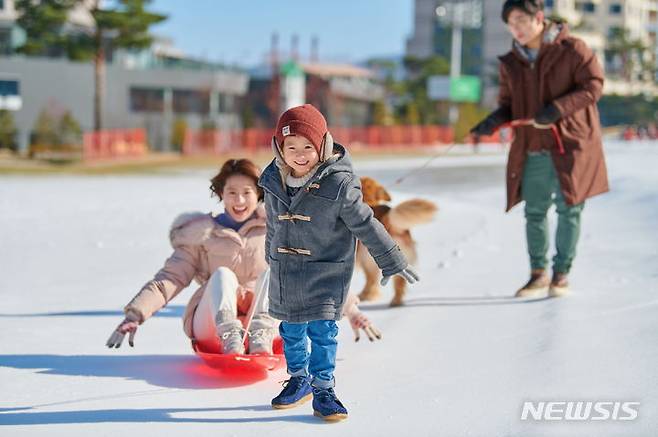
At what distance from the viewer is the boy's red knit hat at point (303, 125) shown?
3.33m

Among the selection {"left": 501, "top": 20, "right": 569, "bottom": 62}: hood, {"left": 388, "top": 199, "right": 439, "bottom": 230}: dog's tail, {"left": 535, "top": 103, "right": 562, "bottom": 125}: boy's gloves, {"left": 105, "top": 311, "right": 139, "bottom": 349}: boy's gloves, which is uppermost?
{"left": 501, "top": 20, "right": 569, "bottom": 62}: hood

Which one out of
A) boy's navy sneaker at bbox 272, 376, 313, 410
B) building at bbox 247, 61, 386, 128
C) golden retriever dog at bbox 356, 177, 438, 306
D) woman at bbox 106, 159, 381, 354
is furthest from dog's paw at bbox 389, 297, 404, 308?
building at bbox 247, 61, 386, 128

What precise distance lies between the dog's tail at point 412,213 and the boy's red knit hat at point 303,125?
2140 mm

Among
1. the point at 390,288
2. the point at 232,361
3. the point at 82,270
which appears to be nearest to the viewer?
the point at 232,361

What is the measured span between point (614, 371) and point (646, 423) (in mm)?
705

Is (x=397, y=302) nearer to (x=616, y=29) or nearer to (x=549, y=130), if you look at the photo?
(x=549, y=130)

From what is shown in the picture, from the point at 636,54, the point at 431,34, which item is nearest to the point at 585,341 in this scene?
the point at 636,54

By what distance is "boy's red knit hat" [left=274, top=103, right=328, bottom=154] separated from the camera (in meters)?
3.33

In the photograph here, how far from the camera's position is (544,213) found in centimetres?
581

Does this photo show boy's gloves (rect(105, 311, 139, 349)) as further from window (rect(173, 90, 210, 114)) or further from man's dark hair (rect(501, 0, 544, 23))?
window (rect(173, 90, 210, 114))

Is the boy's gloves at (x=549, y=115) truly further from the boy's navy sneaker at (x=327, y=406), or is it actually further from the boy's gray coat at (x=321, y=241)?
the boy's navy sneaker at (x=327, y=406)

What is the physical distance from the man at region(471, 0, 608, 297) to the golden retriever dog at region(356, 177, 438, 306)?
A: 2.21ft

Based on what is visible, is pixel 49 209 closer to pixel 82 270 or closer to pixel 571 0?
pixel 82 270

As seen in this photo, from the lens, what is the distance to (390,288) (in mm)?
6477
